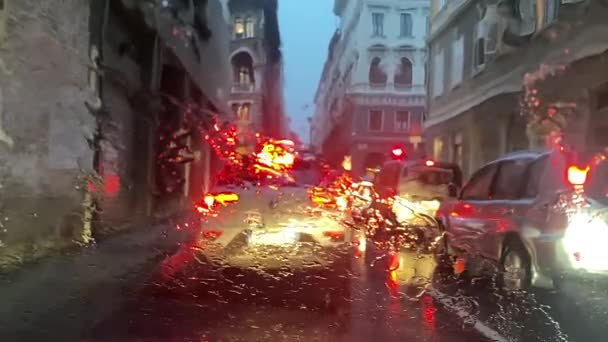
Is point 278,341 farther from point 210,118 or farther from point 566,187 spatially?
point 210,118

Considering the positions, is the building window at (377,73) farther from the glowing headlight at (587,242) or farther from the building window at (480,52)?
the glowing headlight at (587,242)

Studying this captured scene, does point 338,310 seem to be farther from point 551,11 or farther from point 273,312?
point 551,11

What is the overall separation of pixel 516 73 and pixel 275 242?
5696mm

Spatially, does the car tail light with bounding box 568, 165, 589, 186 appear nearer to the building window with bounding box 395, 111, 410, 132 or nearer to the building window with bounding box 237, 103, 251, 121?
the building window with bounding box 395, 111, 410, 132

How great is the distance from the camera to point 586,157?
820 centimetres

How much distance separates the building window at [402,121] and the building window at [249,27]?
372 inches

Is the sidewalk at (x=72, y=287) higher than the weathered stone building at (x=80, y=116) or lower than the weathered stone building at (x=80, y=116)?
lower

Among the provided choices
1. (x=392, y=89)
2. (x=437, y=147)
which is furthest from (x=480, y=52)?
(x=392, y=89)

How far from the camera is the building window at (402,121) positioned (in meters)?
24.4

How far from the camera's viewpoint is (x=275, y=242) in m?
11.8

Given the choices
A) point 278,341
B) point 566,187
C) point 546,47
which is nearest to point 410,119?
point 546,47

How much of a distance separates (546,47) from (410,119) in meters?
10.4

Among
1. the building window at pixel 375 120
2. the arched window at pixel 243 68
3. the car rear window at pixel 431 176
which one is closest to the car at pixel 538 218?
the car rear window at pixel 431 176

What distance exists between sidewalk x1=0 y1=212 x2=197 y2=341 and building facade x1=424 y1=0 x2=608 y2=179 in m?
5.86
